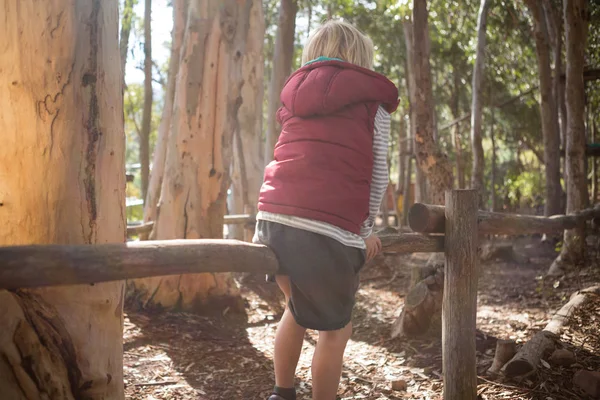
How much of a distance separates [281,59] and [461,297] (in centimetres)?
666

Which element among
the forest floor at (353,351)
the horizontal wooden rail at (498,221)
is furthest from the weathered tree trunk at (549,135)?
the horizontal wooden rail at (498,221)

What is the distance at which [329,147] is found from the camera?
2.34m

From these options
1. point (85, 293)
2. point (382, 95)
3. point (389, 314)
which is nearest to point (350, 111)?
point (382, 95)

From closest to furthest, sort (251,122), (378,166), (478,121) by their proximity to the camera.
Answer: (378,166) < (251,122) < (478,121)

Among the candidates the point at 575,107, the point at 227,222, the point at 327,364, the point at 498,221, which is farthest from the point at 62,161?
the point at 575,107

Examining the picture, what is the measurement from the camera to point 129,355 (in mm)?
4020

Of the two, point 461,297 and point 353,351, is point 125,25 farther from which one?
point 461,297

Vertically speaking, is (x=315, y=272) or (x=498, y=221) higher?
(x=498, y=221)

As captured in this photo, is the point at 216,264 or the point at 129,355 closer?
the point at 216,264

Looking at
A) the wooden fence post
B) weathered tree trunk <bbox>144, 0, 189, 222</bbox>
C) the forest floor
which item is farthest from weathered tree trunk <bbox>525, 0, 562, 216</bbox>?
the wooden fence post

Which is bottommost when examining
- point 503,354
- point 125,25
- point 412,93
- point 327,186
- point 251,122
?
point 503,354

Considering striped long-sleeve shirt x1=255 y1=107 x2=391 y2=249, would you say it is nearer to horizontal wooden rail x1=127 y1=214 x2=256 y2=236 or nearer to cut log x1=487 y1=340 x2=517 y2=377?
cut log x1=487 y1=340 x2=517 y2=377

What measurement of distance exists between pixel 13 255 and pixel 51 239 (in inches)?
18.1

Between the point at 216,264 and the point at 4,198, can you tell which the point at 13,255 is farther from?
the point at 216,264
